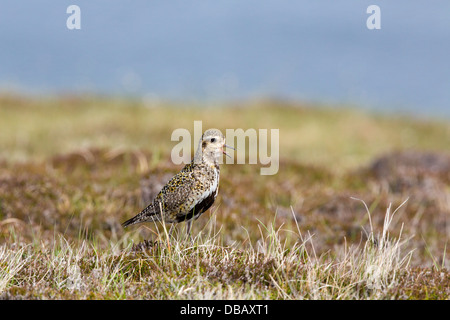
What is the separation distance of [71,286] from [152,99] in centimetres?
1840

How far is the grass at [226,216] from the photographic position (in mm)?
4902

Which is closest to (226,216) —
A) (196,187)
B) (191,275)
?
(191,275)

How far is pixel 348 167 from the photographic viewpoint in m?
14.9

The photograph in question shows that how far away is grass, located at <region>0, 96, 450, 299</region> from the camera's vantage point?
16.1ft

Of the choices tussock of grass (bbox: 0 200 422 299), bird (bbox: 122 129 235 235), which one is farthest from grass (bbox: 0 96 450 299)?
bird (bbox: 122 129 235 235)

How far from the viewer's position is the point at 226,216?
8375mm

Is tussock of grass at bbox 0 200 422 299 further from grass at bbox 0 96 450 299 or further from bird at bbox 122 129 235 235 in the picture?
bird at bbox 122 129 235 235

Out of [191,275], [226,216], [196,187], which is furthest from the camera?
[226,216]

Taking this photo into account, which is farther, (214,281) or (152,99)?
(152,99)

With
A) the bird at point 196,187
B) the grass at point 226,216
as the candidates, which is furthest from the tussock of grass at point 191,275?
the bird at point 196,187

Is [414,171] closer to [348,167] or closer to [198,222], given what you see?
[348,167]

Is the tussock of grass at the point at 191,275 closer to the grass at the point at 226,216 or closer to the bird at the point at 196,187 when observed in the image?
the grass at the point at 226,216

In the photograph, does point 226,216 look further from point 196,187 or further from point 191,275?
point 196,187
